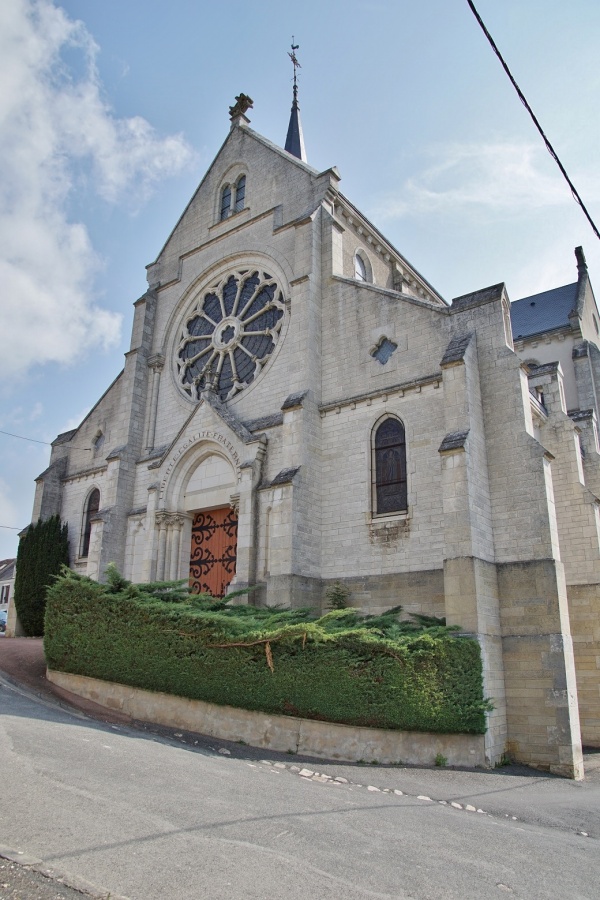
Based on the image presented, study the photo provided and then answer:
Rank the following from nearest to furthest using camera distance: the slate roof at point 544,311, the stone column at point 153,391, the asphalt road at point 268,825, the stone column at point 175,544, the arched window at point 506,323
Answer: the asphalt road at point 268,825
the arched window at point 506,323
the stone column at point 175,544
the stone column at point 153,391
the slate roof at point 544,311

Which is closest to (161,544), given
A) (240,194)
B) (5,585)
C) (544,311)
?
(240,194)

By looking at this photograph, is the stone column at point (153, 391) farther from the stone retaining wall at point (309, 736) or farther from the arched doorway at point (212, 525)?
the stone retaining wall at point (309, 736)

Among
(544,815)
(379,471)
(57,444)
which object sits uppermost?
(57,444)

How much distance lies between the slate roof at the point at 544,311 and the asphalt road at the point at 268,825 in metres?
22.2

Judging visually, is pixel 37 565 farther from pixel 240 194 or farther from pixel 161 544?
pixel 240 194

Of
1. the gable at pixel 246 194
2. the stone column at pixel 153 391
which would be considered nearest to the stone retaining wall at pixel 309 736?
the stone column at pixel 153 391

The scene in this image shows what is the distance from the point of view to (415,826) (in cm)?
682

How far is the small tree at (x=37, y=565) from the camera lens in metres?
21.2

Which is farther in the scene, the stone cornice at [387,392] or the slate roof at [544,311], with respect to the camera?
the slate roof at [544,311]

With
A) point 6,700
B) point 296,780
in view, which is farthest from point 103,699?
point 296,780

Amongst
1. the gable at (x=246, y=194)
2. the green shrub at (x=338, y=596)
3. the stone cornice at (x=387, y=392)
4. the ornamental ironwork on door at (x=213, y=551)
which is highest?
the gable at (x=246, y=194)

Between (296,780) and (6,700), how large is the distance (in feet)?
19.8

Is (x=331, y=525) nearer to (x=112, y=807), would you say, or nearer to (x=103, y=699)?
(x=103, y=699)

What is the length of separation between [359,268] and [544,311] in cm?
1361
